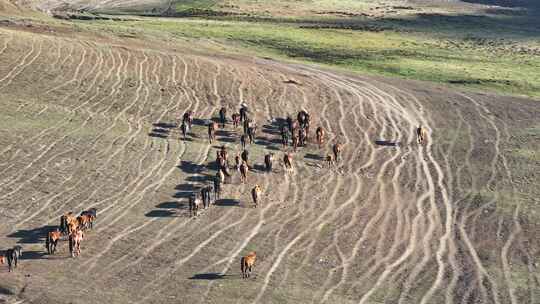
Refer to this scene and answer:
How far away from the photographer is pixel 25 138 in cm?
2892

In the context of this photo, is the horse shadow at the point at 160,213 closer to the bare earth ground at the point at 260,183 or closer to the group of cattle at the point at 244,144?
the bare earth ground at the point at 260,183

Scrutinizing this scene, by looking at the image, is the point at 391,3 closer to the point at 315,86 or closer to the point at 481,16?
Answer: the point at 481,16

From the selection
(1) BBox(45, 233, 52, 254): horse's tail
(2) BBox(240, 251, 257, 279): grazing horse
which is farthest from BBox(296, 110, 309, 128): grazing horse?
(1) BBox(45, 233, 52, 254): horse's tail

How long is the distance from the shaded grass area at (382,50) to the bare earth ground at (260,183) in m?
5.43

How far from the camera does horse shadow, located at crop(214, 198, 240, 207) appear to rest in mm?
24406

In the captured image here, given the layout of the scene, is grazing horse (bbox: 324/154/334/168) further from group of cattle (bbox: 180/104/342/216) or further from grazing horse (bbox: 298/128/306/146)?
grazing horse (bbox: 298/128/306/146)

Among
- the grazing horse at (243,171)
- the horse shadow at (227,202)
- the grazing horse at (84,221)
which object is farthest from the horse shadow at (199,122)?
the grazing horse at (84,221)

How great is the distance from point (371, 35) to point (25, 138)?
38.8 metres

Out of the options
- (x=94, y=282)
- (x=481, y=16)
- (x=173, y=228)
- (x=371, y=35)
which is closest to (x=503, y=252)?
(x=173, y=228)

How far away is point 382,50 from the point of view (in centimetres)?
5481

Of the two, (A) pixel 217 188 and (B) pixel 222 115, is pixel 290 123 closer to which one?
(B) pixel 222 115

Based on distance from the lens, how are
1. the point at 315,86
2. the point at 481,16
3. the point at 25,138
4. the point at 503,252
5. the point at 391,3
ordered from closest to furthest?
the point at 503,252 → the point at 25,138 → the point at 315,86 → the point at 481,16 → the point at 391,3

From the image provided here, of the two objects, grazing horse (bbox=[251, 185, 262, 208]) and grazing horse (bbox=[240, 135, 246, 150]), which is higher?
grazing horse (bbox=[240, 135, 246, 150])

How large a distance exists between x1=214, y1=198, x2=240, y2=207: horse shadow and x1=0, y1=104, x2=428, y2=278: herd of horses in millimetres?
157
